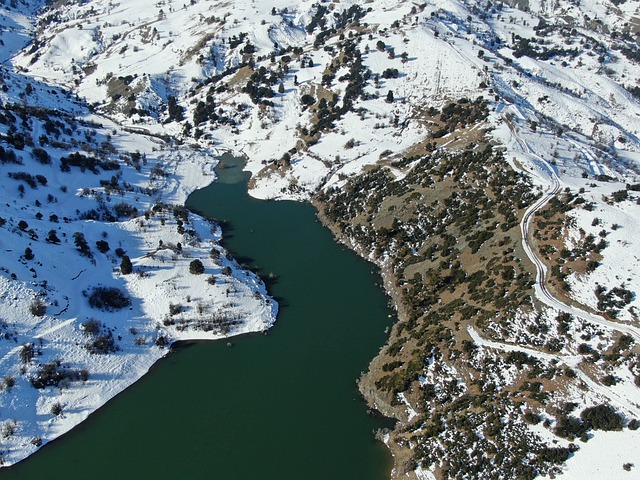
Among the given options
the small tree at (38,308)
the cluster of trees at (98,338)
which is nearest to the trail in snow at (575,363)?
the cluster of trees at (98,338)

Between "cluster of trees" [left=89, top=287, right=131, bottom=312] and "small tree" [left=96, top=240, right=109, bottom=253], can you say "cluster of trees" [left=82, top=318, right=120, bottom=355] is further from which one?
"small tree" [left=96, top=240, right=109, bottom=253]

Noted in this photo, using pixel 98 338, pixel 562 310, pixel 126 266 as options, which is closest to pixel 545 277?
pixel 562 310

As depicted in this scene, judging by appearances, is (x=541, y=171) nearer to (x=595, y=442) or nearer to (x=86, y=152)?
(x=595, y=442)

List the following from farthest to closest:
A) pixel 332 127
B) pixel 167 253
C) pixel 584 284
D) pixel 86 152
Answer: pixel 332 127 → pixel 86 152 → pixel 167 253 → pixel 584 284

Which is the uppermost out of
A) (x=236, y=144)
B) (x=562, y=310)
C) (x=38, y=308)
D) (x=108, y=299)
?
(x=562, y=310)

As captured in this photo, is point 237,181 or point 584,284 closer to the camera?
point 584,284

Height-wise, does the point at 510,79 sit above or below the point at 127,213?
above

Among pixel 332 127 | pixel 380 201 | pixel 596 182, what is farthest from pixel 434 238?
pixel 332 127

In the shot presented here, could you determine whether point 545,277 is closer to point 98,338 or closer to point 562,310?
point 562,310

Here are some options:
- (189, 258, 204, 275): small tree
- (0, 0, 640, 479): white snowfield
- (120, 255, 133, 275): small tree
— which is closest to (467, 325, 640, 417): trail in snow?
(0, 0, 640, 479): white snowfield
